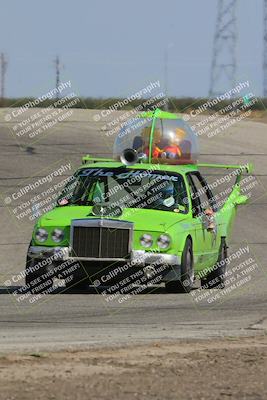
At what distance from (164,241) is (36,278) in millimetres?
1681

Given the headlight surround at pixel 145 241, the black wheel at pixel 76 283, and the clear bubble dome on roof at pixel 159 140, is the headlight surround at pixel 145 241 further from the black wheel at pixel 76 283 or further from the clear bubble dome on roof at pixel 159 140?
the clear bubble dome on roof at pixel 159 140

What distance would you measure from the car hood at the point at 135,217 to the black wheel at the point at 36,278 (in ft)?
1.87

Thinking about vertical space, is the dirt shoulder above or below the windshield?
above

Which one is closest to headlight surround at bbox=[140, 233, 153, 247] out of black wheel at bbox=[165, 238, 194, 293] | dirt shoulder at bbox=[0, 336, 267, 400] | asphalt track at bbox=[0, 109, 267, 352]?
black wheel at bbox=[165, 238, 194, 293]

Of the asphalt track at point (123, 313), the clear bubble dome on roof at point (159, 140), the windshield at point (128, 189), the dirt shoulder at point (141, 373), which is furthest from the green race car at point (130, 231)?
the dirt shoulder at point (141, 373)

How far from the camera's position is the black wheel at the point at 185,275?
14.8 m

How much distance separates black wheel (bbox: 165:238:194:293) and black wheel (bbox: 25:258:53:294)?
156 cm

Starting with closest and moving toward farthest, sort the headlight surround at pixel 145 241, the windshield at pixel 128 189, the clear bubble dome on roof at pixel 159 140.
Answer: the headlight surround at pixel 145 241 → the windshield at pixel 128 189 → the clear bubble dome on roof at pixel 159 140

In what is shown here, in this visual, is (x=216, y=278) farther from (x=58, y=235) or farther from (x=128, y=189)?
(x=58, y=235)

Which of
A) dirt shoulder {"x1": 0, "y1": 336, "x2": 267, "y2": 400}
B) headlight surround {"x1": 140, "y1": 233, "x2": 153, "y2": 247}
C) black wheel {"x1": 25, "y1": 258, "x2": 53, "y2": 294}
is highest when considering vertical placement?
dirt shoulder {"x1": 0, "y1": 336, "x2": 267, "y2": 400}

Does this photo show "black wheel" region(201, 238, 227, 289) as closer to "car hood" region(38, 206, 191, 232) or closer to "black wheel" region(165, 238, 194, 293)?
"black wheel" region(165, 238, 194, 293)

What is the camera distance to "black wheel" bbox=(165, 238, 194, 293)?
48.7ft

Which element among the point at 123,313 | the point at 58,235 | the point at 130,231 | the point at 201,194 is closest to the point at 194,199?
the point at 201,194

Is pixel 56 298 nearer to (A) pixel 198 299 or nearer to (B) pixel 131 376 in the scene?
(A) pixel 198 299
